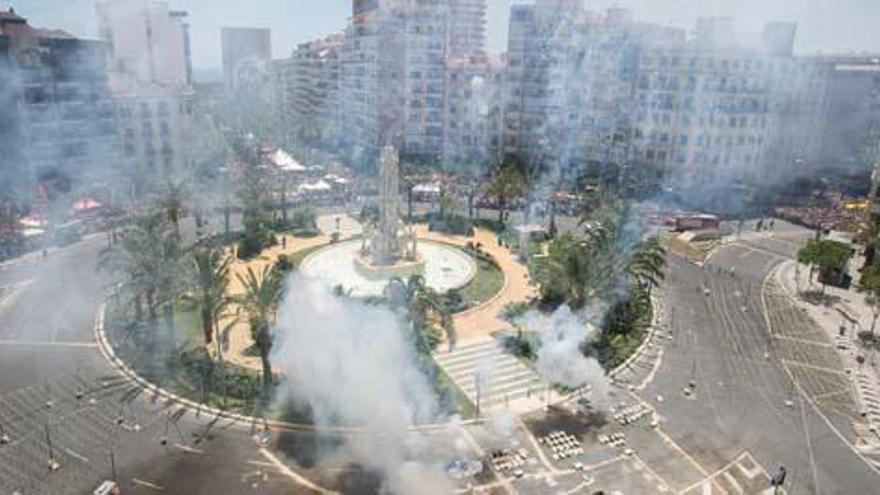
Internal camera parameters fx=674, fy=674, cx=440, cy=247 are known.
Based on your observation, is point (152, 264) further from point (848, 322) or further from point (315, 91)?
point (315, 91)

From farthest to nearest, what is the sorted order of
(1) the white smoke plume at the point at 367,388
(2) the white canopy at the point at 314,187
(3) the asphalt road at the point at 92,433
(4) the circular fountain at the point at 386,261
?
(2) the white canopy at the point at 314,187, (4) the circular fountain at the point at 386,261, (1) the white smoke plume at the point at 367,388, (3) the asphalt road at the point at 92,433

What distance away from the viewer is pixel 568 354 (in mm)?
34781

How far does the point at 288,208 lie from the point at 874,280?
5118cm

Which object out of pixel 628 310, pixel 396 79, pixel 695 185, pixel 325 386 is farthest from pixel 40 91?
pixel 695 185

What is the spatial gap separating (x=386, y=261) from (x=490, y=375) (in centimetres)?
1659

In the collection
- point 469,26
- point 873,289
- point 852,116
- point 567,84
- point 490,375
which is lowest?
point 490,375

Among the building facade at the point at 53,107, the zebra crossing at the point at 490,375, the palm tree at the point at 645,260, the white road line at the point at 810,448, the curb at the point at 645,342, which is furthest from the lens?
the building facade at the point at 53,107

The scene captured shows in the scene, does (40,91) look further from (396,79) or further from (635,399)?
(635,399)

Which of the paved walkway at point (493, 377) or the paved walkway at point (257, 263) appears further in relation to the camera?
the paved walkway at point (257, 263)

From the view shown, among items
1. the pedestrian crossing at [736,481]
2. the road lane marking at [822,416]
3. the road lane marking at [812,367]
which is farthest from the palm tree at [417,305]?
the road lane marking at [812,367]

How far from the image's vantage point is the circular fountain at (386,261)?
47125 millimetres

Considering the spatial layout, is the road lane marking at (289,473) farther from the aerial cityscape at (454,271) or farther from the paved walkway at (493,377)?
the paved walkway at (493,377)

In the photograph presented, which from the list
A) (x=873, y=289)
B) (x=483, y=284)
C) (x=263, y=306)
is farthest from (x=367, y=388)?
(x=873, y=289)

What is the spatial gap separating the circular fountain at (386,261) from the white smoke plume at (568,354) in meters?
9.25
